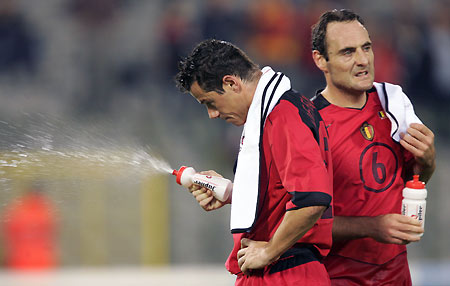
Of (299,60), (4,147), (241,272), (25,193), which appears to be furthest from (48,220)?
(241,272)

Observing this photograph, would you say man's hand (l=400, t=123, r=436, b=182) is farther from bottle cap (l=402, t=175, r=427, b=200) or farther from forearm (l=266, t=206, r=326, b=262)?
forearm (l=266, t=206, r=326, b=262)

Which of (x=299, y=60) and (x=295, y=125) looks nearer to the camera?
(x=295, y=125)

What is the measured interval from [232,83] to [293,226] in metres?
0.54

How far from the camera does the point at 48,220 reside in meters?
5.62

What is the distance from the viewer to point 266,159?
2148 mm

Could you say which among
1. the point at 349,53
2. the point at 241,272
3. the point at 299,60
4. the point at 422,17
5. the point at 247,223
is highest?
the point at 422,17

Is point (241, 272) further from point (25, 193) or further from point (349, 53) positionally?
point (25, 193)

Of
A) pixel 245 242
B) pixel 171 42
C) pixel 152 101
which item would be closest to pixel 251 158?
pixel 245 242

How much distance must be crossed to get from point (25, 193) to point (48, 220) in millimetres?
326

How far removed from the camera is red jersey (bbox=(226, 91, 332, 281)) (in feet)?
6.56

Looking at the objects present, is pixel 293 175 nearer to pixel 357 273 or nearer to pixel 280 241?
pixel 280 241

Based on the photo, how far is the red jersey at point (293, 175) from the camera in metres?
2.00

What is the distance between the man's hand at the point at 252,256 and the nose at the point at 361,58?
909 mm

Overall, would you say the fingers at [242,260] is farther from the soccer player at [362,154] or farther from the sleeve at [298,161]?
the soccer player at [362,154]
